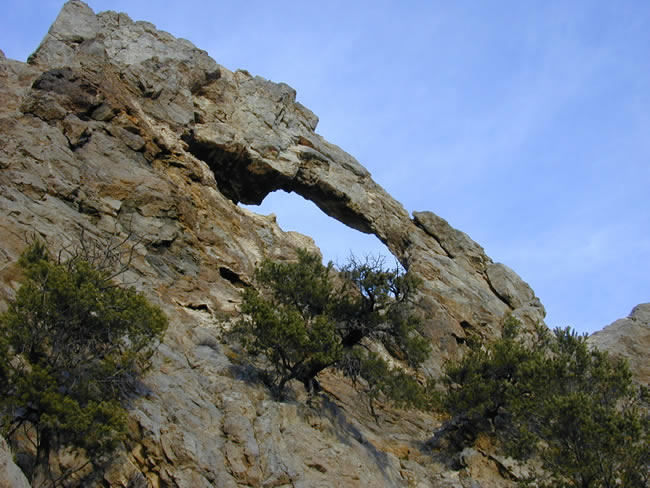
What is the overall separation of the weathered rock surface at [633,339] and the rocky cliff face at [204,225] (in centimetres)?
454

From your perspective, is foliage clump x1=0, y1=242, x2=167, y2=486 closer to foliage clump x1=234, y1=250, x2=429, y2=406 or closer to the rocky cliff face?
the rocky cliff face

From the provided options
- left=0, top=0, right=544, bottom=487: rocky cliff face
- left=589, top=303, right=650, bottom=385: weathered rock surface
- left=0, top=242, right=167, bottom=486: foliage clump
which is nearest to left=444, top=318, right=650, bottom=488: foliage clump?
left=0, top=0, right=544, bottom=487: rocky cliff face

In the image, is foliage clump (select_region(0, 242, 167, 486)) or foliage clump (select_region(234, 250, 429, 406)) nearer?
foliage clump (select_region(0, 242, 167, 486))

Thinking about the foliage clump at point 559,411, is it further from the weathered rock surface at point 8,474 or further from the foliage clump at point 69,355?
the weathered rock surface at point 8,474

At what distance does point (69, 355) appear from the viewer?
15.8m

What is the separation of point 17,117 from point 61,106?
2504 millimetres

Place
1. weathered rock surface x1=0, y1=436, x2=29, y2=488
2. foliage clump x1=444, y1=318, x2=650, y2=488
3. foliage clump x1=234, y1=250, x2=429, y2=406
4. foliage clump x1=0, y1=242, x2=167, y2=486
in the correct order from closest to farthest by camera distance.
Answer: weathered rock surface x1=0, y1=436, x2=29, y2=488, foliage clump x1=0, y1=242, x2=167, y2=486, foliage clump x1=444, y1=318, x2=650, y2=488, foliage clump x1=234, y1=250, x2=429, y2=406

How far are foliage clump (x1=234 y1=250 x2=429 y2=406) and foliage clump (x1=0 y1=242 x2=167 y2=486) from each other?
4700 mm

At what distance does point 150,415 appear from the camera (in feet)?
55.7

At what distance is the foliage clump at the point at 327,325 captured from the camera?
21953mm

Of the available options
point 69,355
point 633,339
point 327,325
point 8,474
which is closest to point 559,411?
point 327,325

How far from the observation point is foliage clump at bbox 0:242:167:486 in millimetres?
14273

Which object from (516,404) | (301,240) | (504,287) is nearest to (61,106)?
(301,240)

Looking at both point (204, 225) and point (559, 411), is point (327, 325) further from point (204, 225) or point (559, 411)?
point (204, 225)
